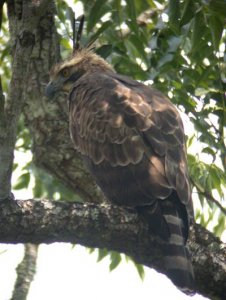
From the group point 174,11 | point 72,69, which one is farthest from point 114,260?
point 174,11

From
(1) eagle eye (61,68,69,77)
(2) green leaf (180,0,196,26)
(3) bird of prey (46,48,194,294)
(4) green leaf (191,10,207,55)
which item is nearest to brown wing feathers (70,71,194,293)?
(3) bird of prey (46,48,194,294)

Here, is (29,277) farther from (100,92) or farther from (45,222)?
(100,92)

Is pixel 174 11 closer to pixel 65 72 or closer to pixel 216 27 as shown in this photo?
pixel 216 27

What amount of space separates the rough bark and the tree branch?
23.5 inches

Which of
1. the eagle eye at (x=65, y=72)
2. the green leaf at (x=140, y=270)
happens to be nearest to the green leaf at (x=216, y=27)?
the green leaf at (x=140, y=270)

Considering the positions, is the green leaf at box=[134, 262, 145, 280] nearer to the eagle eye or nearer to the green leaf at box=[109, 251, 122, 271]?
the green leaf at box=[109, 251, 122, 271]

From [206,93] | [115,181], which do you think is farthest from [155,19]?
[115,181]

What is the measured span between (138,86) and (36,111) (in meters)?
1.05

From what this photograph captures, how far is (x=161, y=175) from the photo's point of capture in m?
5.14

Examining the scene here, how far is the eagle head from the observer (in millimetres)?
6797

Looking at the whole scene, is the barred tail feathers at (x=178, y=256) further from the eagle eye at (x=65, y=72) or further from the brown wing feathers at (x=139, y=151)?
the eagle eye at (x=65, y=72)

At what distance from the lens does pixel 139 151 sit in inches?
209

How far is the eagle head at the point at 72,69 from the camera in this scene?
680cm

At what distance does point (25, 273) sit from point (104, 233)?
84cm
